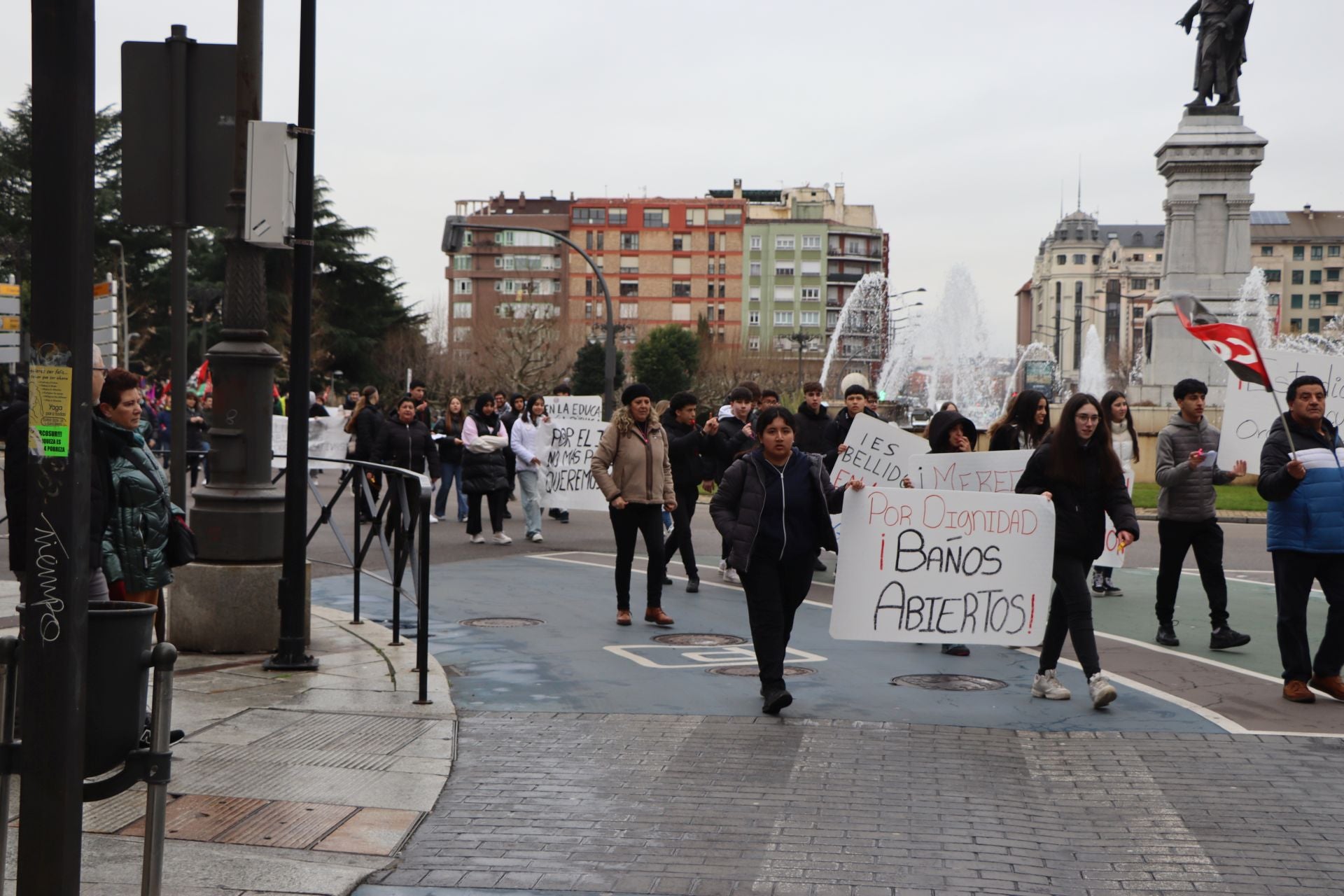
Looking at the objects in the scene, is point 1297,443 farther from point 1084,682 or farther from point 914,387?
point 914,387

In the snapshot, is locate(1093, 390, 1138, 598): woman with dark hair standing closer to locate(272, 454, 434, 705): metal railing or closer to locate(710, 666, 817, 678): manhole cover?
locate(710, 666, 817, 678): manhole cover

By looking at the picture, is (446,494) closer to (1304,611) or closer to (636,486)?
(636,486)

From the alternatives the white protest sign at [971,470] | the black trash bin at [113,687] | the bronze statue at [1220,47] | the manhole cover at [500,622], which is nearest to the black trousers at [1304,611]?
the white protest sign at [971,470]

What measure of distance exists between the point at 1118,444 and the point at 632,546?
5232mm

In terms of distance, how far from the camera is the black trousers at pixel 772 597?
26.0 ft

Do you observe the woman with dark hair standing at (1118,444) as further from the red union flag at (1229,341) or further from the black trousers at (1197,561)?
the red union flag at (1229,341)

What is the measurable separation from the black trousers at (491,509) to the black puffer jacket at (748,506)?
910 centimetres

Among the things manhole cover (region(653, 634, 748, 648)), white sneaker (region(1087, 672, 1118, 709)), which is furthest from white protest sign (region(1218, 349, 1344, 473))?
manhole cover (region(653, 634, 748, 648))

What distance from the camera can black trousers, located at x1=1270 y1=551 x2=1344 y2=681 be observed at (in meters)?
8.26

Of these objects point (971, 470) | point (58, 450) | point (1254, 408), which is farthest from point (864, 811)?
point (1254, 408)

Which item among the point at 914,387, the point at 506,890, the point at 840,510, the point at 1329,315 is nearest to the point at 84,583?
the point at 506,890

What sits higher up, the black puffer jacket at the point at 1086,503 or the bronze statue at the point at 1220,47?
the bronze statue at the point at 1220,47

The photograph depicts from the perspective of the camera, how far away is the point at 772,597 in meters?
8.03

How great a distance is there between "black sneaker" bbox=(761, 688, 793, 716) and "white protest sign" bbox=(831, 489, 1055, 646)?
75 centimetres
